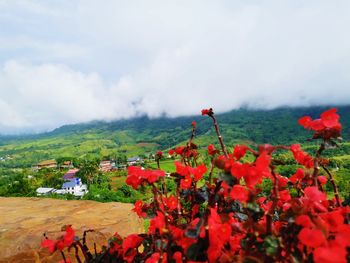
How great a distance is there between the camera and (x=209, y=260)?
1.91 metres

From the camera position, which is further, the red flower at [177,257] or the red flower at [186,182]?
the red flower at [186,182]

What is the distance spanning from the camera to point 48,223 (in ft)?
20.2

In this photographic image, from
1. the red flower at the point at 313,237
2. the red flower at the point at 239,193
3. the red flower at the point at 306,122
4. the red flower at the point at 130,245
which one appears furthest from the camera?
the red flower at the point at 130,245

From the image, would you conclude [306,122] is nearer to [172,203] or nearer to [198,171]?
[198,171]

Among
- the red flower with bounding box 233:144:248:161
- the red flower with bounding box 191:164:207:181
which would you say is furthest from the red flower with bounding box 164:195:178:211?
the red flower with bounding box 233:144:248:161

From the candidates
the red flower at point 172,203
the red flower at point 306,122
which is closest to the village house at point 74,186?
the red flower at point 172,203

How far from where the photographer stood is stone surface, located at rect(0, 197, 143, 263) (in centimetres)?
525

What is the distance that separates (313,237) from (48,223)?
18.8ft

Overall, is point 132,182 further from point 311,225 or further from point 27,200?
point 27,200

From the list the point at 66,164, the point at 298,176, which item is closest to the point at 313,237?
the point at 298,176

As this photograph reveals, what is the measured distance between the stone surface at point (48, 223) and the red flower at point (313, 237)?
15.1ft

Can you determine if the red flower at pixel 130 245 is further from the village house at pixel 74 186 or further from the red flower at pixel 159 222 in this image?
the village house at pixel 74 186

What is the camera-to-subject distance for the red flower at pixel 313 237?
57.6 inches

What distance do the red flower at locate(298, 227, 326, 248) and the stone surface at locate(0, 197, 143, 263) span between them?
15.1ft
